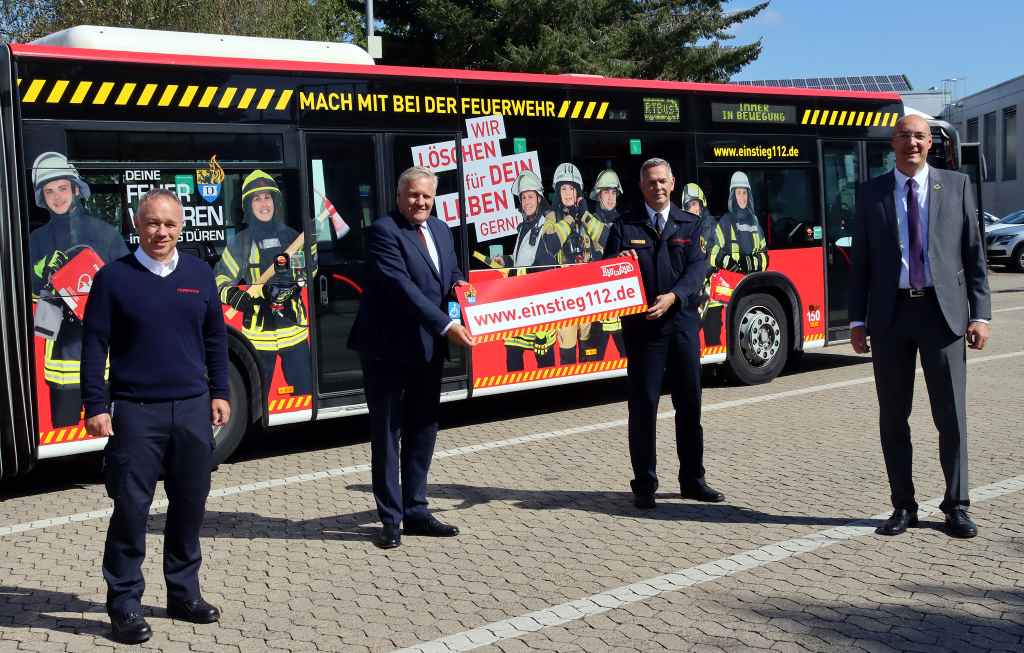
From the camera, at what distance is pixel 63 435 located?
24.1 feet

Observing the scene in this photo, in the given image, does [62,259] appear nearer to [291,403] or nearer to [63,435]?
[63,435]

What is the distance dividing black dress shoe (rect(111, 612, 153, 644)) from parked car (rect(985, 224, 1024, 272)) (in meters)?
27.6

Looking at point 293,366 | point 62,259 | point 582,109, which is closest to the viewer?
point 62,259

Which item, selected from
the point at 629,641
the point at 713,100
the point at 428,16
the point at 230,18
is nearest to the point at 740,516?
the point at 629,641

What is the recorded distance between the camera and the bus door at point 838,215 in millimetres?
11719

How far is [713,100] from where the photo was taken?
1091 centimetres

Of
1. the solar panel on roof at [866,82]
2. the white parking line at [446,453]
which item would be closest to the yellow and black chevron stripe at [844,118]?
the white parking line at [446,453]

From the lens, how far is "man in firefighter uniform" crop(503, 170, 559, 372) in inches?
372

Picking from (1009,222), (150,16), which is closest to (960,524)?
(150,16)

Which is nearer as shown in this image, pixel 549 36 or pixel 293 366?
pixel 293 366

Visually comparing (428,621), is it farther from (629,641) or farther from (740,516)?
(740,516)

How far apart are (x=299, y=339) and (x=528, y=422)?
230cm

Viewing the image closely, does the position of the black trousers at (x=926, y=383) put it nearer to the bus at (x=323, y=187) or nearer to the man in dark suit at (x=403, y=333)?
the man in dark suit at (x=403, y=333)

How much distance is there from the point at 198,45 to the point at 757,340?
6052 mm
